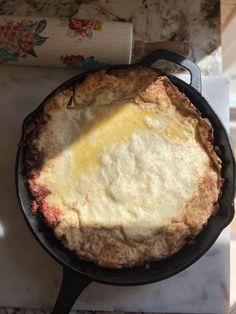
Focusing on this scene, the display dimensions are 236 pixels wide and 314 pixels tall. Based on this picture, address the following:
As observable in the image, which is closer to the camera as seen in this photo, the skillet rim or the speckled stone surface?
the skillet rim

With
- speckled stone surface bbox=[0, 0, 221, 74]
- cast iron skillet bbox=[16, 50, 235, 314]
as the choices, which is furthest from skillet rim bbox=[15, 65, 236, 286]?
speckled stone surface bbox=[0, 0, 221, 74]

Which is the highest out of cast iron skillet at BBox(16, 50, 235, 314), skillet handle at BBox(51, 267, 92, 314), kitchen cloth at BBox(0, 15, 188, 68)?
kitchen cloth at BBox(0, 15, 188, 68)

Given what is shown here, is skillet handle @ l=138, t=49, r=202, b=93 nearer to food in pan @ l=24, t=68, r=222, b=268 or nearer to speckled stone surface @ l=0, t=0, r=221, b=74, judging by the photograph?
food in pan @ l=24, t=68, r=222, b=268

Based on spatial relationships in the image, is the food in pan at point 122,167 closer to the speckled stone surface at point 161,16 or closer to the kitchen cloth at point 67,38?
the kitchen cloth at point 67,38

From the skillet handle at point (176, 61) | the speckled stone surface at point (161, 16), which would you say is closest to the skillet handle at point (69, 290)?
the skillet handle at point (176, 61)

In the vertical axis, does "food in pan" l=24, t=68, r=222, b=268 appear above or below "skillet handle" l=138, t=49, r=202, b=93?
below
